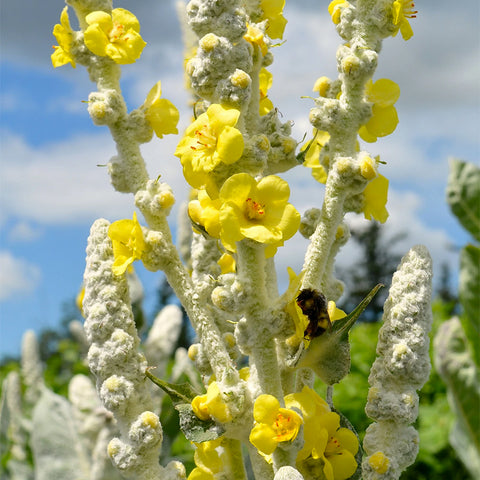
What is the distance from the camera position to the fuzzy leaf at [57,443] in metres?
3.41

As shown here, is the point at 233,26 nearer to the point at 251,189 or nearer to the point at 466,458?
the point at 251,189

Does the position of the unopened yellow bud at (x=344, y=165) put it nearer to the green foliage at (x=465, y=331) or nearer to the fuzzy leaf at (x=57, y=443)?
the green foliage at (x=465, y=331)

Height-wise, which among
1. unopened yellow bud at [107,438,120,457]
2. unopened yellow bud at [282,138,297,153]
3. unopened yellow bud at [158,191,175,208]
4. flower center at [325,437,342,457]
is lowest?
flower center at [325,437,342,457]

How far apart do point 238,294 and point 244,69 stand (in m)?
0.46

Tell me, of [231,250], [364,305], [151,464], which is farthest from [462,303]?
[151,464]

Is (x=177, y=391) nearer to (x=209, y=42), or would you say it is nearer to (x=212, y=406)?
(x=212, y=406)

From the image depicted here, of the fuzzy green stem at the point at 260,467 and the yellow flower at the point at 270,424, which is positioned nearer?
the yellow flower at the point at 270,424

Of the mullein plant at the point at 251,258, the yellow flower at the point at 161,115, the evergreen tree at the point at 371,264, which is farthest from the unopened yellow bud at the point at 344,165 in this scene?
the evergreen tree at the point at 371,264

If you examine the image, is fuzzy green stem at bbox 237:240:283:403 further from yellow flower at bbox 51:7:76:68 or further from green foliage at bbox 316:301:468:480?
green foliage at bbox 316:301:468:480

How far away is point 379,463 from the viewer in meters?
1.38

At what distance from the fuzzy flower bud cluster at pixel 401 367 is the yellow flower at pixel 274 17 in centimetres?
66

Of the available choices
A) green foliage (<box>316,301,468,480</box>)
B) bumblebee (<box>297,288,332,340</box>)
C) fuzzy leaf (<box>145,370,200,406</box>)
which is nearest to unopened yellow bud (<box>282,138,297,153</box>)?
bumblebee (<box>297,288,332,340</box>)

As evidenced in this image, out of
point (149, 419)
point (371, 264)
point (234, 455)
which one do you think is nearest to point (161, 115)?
point (149, 419)

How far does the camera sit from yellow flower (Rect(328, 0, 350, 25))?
1534 mm
